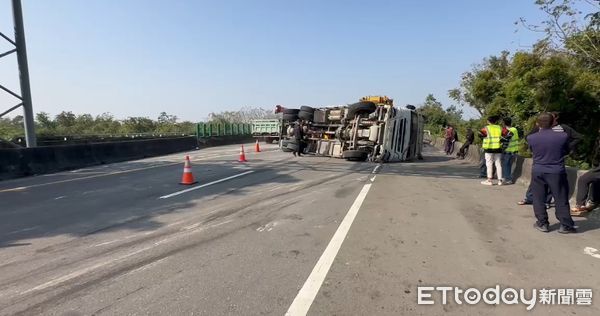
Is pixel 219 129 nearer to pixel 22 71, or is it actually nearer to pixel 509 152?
pixel 22 71

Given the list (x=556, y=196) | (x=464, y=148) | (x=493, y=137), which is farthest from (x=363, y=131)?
(x=556, y=196)

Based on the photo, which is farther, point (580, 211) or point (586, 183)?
point (586, 183)

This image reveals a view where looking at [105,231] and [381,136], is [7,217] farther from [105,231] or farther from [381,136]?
[381,136]

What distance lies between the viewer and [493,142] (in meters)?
10.1

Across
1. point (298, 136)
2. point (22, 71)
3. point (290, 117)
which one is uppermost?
point (22, 71)

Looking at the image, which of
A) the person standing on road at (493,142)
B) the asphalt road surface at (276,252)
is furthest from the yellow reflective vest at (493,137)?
the asphalt road surface at (276,252)

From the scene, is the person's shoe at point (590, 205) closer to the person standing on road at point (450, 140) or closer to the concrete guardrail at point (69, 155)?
the concrete guardrail at point (69, 155)

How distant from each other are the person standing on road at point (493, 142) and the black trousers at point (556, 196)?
169 inches

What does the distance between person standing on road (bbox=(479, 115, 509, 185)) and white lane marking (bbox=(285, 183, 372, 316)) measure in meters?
5.33

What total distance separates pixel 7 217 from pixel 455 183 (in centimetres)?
981

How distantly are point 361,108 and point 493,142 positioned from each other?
22.8 ft

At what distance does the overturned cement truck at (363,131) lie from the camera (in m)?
15.9

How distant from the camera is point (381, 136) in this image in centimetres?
1579

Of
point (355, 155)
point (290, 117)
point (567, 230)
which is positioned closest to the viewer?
point (567, 230)
